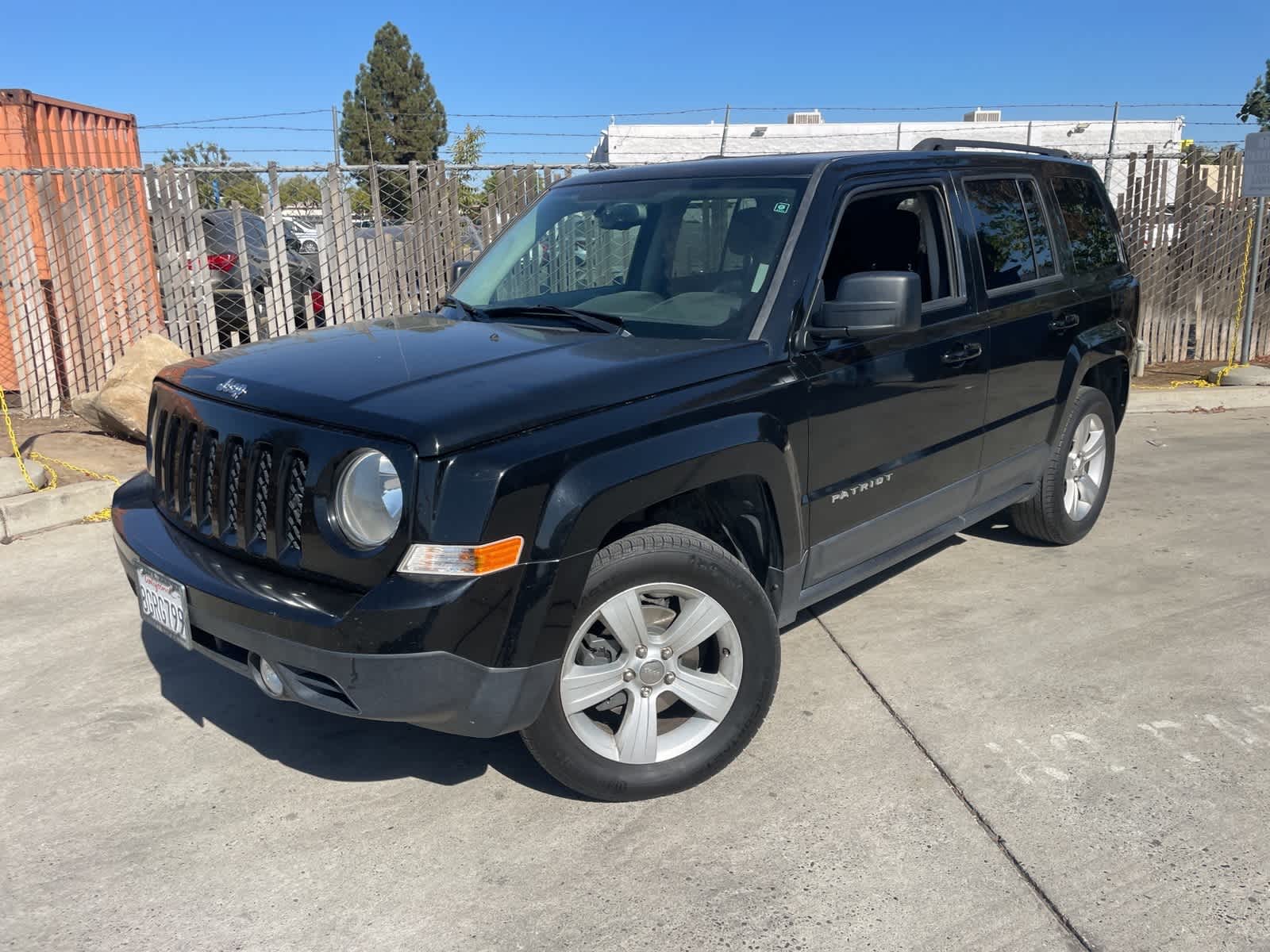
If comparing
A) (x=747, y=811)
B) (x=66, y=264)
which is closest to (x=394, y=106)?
(x=66, y=264)

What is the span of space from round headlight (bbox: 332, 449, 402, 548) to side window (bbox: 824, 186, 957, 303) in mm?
2039

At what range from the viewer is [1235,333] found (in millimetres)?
11023

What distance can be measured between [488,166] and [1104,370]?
18.1 feet

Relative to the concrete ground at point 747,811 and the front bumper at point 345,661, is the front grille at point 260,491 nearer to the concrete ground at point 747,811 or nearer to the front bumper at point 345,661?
the front bumper at point 345,661

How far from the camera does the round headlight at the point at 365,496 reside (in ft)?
8.97

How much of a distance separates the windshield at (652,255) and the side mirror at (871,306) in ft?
0.80

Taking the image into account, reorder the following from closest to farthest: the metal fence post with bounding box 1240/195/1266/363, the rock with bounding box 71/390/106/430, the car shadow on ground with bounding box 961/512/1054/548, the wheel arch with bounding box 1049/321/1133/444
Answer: the wheel arch with bounding box 1049/321/1133/444 < the car shadow on ground with bounding box 961/512/1054/548 < the rock with bounding box 71/390/106/430 < the metal fence post with bounding box 1240/195/1266/363

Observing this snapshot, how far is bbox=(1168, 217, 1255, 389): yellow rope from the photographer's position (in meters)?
10.0

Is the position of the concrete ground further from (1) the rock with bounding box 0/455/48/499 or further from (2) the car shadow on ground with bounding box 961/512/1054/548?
(1) the rock with bounding box 0/455/48/499

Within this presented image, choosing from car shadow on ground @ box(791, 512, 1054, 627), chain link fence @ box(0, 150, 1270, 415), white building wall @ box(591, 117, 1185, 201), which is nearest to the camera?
car shadow on ground @ box(791, 512, 1054, 627)

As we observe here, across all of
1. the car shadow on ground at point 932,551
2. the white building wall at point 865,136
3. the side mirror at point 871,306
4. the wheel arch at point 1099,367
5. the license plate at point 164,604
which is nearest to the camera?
the license plate at point 164,604

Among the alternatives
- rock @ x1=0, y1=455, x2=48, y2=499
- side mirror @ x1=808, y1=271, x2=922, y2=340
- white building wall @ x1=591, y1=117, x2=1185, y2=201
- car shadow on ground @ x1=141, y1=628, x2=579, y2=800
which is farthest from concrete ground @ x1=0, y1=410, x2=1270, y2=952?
white building wall @ x1=591, y1=117, x2=1185, y2=201

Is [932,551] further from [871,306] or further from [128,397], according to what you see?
[128,397]

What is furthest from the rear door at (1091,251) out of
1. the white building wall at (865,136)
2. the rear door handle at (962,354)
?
the white building wall at (865,136)
